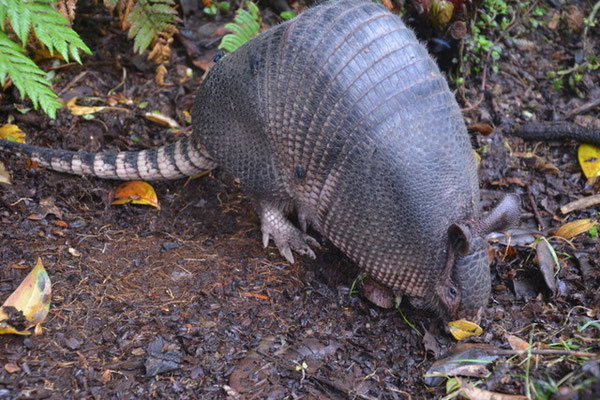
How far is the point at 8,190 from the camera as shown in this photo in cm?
495

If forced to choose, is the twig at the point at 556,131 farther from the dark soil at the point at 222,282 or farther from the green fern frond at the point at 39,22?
the green fern frond at the point at 39,22

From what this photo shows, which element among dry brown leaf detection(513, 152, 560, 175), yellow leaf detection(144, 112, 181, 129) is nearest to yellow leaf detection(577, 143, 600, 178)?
dry brown leaf detection(513, 152, 560, 175)

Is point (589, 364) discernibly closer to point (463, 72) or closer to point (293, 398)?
point (293, 398)

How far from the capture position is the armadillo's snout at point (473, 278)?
4074 mm

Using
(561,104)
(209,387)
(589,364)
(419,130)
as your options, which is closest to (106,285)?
(209,387)

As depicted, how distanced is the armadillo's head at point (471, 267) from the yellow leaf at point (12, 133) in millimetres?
3958

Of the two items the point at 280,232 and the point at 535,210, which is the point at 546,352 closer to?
the point at 535,210

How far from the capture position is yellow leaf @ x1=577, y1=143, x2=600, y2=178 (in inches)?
227

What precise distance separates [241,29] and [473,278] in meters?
3.46

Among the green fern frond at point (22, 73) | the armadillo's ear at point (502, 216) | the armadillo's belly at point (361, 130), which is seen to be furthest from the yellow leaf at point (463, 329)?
the green fern frond at point (22, 73)

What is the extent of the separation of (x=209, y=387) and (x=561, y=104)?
16.1 feet

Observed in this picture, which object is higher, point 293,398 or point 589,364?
point 589,364

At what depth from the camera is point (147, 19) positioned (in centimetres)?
591

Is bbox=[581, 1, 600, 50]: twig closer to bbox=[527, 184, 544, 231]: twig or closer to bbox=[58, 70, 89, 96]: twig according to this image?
bbox=[527, 184, 544, 231]: twig
